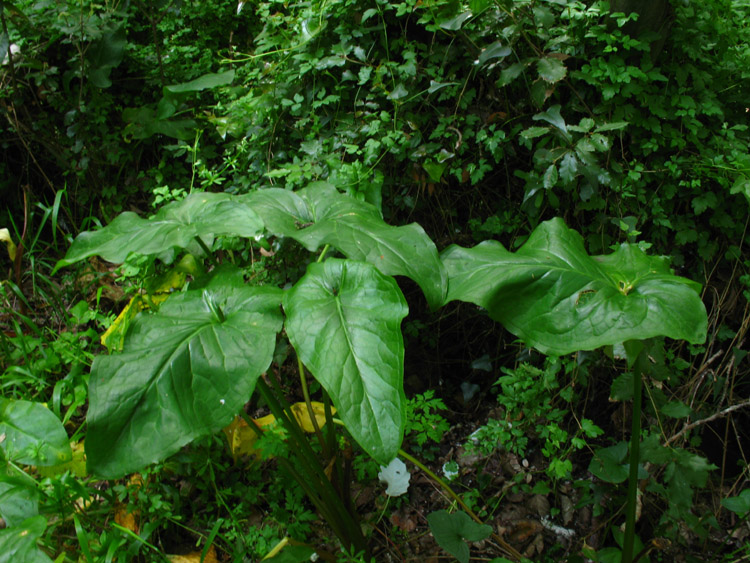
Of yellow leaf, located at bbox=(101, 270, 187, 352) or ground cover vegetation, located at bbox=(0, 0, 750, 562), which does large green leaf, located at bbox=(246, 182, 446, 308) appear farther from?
yellow leaf, located at bbox=(101, 270, 187, 352)

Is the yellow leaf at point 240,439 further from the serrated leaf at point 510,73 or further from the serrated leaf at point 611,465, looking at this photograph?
the serrated leaf at point 510,73

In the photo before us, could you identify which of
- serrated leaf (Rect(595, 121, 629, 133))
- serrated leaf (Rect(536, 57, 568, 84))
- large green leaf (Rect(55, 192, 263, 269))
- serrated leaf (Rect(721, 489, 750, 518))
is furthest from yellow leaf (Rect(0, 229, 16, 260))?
serrated leaf (Rect(721, 489, 750, 518))

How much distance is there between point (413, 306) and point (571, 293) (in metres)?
1.08

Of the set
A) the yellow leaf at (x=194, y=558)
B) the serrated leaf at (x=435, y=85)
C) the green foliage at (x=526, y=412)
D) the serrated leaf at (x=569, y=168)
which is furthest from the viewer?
the serrated leaf at (x=435, y=85)

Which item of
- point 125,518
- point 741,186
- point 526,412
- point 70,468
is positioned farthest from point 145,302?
point 741,186

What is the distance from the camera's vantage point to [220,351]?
1.02 m

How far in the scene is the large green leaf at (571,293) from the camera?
3.26 feet

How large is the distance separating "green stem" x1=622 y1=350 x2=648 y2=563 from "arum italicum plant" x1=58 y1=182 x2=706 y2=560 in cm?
2

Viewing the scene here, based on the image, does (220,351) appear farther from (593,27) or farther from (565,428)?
(593,27)

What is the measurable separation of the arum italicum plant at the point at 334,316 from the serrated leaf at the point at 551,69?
2.30 feet

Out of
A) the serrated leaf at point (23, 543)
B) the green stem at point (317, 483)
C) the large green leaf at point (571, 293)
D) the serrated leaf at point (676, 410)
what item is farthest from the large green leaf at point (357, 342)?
the serrated leaf at point (676, 410)

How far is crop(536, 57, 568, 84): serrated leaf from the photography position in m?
1.70

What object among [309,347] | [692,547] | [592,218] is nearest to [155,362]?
[309,347]

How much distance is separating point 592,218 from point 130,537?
1.91 metres
